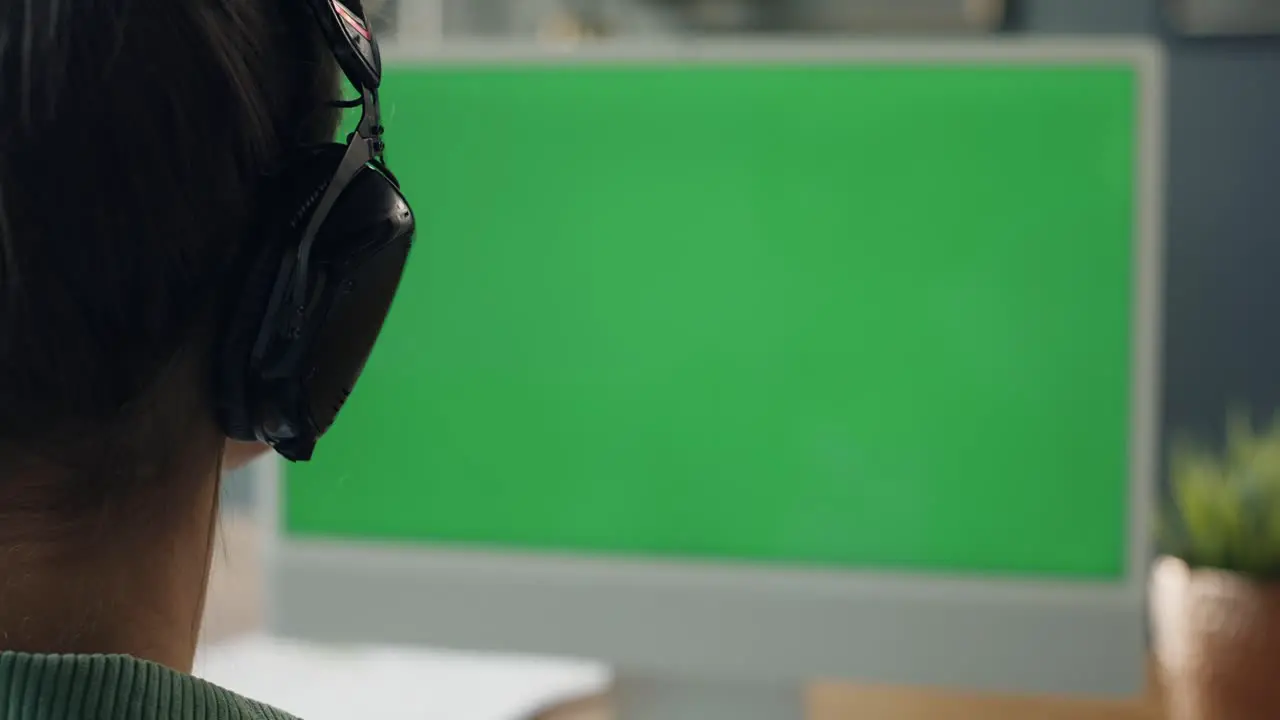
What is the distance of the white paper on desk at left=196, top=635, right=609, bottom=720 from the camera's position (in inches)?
32.3

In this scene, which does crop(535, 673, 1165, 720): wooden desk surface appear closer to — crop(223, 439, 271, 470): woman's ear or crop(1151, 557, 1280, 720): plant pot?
crop(1151, 557, 1280, 720): plant pot

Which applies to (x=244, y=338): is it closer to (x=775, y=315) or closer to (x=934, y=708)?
(x=775, y=315)

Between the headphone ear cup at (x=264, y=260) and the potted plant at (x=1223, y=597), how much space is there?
25.5 inches

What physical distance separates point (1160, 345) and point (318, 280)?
1.25m

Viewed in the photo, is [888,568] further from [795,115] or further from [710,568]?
[795,115]

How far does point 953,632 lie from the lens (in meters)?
0.72

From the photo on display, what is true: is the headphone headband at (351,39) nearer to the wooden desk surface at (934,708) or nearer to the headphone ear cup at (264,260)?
the headphone ear cup at (264,260)

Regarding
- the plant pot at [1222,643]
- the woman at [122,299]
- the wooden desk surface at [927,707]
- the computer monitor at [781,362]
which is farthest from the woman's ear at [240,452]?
the plant pot at [1222,643]

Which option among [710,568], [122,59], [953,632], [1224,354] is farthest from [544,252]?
[1224,354]

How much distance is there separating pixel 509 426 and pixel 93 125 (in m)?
0.47

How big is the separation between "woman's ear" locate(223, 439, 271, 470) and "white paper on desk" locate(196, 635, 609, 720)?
0.38 metres

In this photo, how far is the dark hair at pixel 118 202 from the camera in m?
0.31

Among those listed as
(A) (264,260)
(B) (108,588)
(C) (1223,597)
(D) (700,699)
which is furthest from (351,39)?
(C) (1223,597)

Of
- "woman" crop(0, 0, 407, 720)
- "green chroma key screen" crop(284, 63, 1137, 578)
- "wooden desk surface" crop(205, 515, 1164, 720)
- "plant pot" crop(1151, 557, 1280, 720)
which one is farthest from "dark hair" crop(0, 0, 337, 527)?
"plant pot" crop(1151, 557, 1280, 720)
